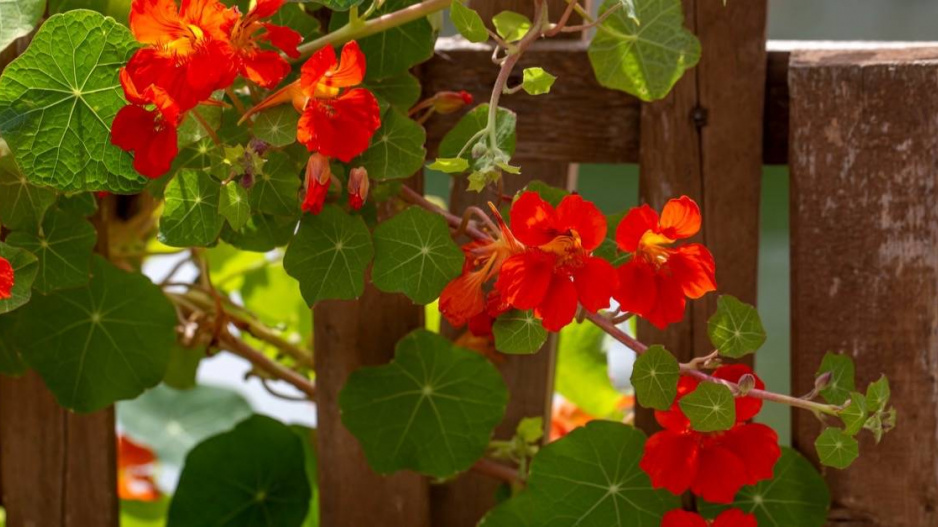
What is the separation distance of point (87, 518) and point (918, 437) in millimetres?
946

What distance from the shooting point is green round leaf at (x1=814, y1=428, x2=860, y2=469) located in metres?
1.01

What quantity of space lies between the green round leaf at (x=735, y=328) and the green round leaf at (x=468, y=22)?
31cm

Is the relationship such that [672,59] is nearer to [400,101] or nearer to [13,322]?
[400,101]

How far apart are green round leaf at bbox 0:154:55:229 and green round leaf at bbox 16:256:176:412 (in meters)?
0.17

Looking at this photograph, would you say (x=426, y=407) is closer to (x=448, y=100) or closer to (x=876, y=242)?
(x=448, y=100)

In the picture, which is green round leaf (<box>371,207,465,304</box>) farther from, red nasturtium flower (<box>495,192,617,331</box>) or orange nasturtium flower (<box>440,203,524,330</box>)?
red nasturtium flower (<box>495,192,617,331</box>)

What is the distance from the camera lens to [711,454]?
104 centimetres

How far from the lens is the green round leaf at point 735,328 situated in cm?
102

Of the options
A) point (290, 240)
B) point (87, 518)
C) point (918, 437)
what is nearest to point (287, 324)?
point (87, 518)

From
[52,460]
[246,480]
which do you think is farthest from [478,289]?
[52,460]

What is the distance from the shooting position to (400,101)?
114 centimetres

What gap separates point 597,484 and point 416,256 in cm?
32

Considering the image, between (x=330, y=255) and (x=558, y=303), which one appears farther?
(x=330, y=255)

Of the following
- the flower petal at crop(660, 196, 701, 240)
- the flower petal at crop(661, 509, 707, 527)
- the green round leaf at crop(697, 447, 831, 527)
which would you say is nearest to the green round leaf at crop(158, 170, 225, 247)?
the flower petal at crop(660, 196, 701, 240)
